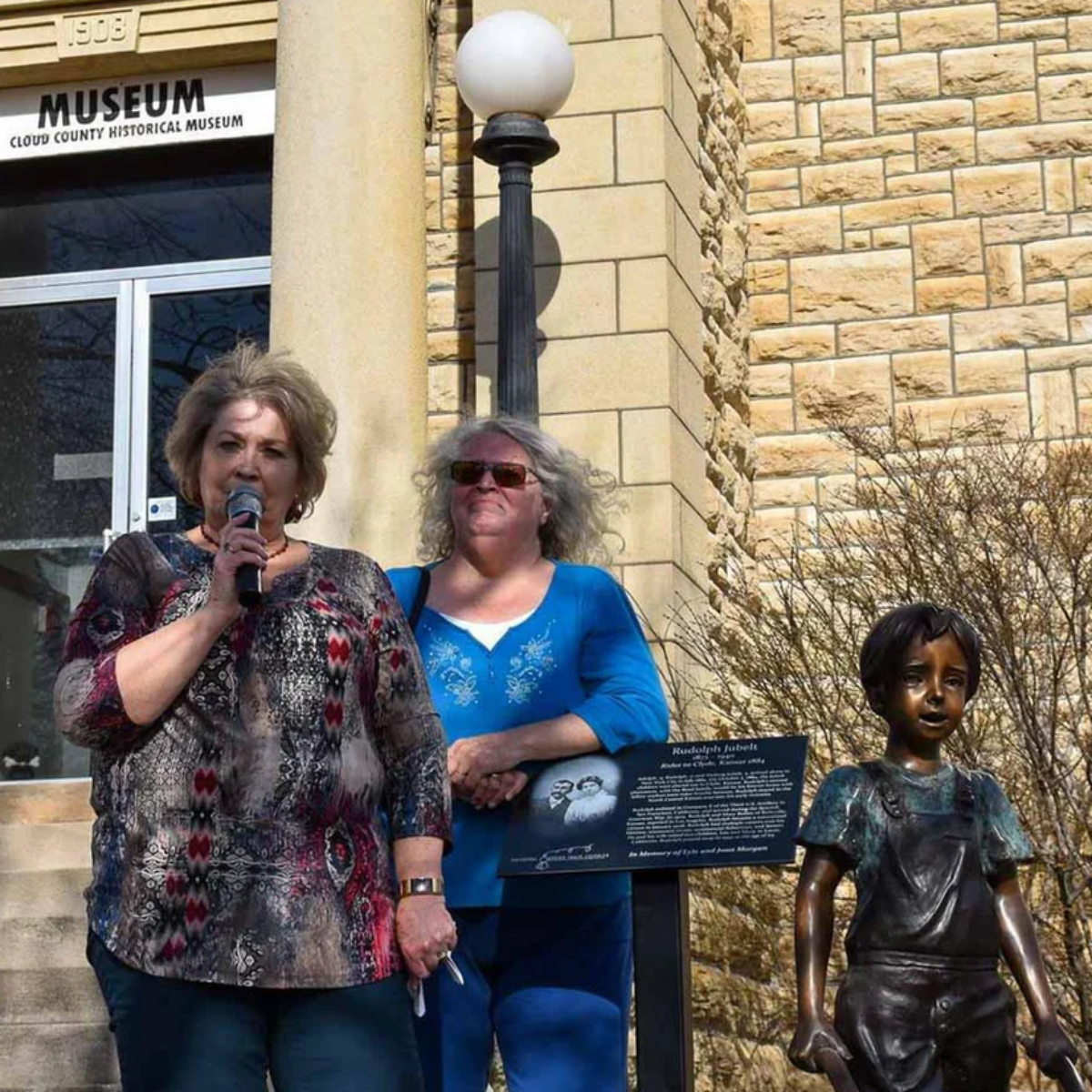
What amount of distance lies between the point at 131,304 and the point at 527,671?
24.8 ft

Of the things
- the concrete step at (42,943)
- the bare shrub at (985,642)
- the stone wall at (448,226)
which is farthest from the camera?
the stone wall at (448,226)

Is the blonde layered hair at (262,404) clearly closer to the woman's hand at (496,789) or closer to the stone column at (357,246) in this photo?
the woman's hand at (496,789)

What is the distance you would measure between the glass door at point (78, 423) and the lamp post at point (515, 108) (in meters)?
3.61

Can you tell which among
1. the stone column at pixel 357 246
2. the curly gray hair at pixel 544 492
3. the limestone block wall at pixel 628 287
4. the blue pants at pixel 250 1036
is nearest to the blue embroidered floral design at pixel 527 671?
the curly gray hair at pixel 544 492

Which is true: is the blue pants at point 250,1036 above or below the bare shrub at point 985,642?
below

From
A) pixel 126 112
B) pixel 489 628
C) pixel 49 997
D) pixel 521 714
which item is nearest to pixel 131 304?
pixel 126 112

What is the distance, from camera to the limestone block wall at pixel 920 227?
1030 cm

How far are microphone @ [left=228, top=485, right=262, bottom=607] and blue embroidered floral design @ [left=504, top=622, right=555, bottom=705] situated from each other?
95 cm

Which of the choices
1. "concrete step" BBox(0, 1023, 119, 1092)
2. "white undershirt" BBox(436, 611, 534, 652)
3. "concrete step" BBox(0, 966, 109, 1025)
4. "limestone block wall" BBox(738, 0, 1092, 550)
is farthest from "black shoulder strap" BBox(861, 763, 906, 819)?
"limestone block wall" BBox(738, 0, 1092, 550)

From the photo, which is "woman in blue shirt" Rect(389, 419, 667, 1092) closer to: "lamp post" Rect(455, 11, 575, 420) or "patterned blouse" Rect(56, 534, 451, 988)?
"patterned blouse" Rect(56, 534, 451, 988)

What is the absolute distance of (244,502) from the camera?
353 centimetres

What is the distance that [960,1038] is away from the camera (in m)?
3.94

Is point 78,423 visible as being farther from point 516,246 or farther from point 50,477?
point 516,246

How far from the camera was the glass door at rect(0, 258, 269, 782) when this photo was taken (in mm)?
11281
